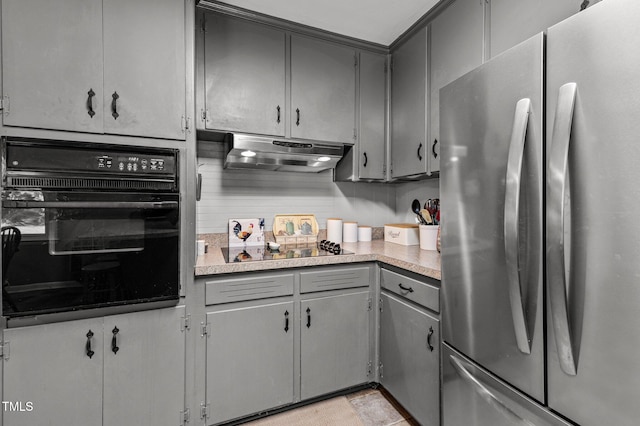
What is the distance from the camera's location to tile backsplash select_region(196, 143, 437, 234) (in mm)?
2342

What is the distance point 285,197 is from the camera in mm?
2586

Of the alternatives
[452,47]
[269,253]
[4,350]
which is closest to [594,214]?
[452,47]

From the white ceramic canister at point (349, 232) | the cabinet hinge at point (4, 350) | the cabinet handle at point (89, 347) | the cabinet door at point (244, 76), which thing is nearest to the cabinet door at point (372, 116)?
the white ceramic canister at point (349, 232)

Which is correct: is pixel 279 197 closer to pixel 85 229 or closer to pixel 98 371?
pixel 85 229

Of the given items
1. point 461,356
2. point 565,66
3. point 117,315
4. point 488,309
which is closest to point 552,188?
point 565,66

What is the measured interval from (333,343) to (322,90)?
6.00ft

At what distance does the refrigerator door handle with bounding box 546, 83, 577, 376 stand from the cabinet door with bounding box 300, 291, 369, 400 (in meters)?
1.26

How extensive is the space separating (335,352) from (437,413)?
67 cm

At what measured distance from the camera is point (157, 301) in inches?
61.6

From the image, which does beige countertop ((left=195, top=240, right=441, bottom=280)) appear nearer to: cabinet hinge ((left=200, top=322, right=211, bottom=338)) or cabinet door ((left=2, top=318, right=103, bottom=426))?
cabinet hinge ((left=200, top=322, right=211, bottom=338))

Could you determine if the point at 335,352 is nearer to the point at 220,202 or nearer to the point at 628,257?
the point at 220,202

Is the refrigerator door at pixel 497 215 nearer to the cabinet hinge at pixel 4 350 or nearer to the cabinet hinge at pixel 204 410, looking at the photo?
the cabinet hinge at pixel 204 410

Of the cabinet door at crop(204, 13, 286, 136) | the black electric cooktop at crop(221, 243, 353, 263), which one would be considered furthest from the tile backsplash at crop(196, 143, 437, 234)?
the cabinet door at crop(204, 13, 286, 136)

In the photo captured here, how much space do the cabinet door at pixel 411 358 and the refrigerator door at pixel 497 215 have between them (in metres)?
0.28
